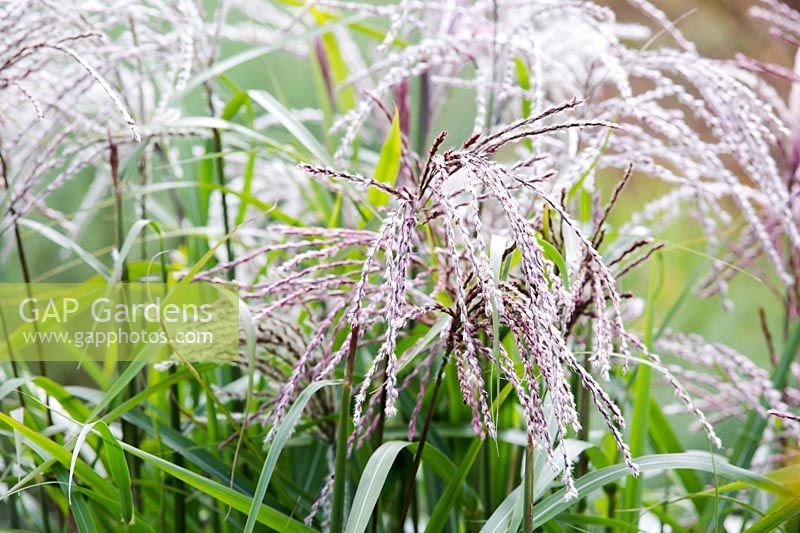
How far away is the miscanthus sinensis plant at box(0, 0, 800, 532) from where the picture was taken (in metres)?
0.55

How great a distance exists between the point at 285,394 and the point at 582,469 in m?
0.40

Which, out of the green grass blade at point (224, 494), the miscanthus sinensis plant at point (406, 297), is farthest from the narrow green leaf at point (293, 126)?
the green grass blade at point (224, 494)

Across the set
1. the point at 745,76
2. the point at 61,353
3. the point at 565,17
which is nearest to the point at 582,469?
the point at 745,76

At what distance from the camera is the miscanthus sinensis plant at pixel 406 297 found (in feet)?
1.79

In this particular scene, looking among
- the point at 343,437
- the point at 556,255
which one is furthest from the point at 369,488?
the point at 556,255

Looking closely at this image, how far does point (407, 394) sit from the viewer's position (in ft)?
2.89

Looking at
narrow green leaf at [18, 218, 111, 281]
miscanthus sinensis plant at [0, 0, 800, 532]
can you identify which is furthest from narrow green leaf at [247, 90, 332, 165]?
narrow green leaf at [18, 218, 111, 281]

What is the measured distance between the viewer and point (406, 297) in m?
0.81

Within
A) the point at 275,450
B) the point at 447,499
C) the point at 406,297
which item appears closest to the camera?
the point at 275,450

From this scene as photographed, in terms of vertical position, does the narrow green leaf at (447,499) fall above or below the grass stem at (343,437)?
below

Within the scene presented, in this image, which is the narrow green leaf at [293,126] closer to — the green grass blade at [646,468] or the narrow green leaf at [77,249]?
the narrow green leaf at [77,249]

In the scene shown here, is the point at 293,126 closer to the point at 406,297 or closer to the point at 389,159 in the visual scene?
the point at 389,159

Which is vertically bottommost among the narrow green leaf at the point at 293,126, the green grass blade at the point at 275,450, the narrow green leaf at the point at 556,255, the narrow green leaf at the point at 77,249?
the green grass blade at the point at 275,450

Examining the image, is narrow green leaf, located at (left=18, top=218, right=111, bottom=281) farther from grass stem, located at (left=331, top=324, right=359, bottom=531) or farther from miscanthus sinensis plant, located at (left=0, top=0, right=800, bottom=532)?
grass stem, located at (left=331, top=324, right=359, bottom=531)
